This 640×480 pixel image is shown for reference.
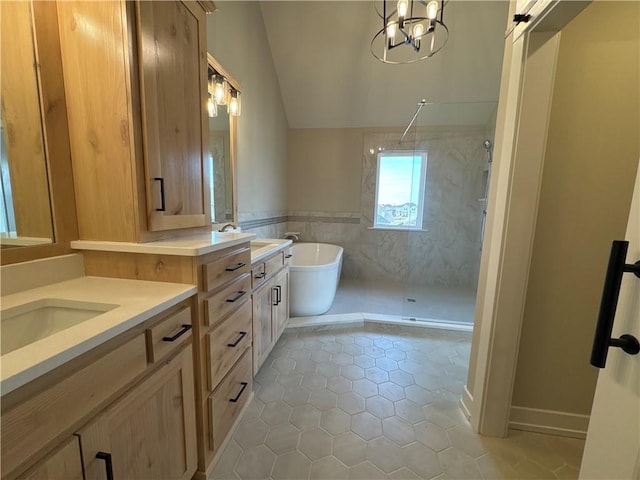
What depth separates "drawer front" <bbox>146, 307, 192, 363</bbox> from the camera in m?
0.85

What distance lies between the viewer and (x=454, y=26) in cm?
291

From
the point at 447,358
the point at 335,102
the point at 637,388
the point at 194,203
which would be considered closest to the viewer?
the point at 637,388

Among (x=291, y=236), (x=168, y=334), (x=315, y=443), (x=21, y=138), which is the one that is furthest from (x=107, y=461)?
(x=291, y=236)

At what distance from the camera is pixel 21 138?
948 millimetres

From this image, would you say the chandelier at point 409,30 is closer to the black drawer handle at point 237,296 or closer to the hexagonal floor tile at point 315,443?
the black drawer handle at point 237,296

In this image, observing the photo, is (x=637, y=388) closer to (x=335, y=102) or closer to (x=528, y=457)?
(x=528, y=457)

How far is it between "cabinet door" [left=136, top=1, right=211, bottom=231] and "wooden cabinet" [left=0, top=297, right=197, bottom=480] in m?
0.46

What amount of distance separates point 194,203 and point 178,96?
1.54 ft

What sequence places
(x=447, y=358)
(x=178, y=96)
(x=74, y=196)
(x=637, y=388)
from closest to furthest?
(x=637, y=388)
(x=74, y=196)
(x=178, y=96)
(x=447, y=358)

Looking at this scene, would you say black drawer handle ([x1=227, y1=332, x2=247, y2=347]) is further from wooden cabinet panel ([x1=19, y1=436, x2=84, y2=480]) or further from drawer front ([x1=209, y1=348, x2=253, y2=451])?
wooden cabinet panel ([x1=19, y1=436, x2=84, y2=480])

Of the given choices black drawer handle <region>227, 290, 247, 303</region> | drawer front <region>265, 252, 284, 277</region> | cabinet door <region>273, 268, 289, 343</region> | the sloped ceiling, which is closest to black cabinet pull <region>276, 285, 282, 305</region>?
cabinet door <region>273, 268, 289, 343</region>

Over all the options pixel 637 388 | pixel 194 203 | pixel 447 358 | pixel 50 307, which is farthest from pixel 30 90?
pixel 447 358

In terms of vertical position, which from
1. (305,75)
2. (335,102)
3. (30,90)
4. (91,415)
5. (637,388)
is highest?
(305,75)

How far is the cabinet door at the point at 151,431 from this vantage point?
0.70 metres
